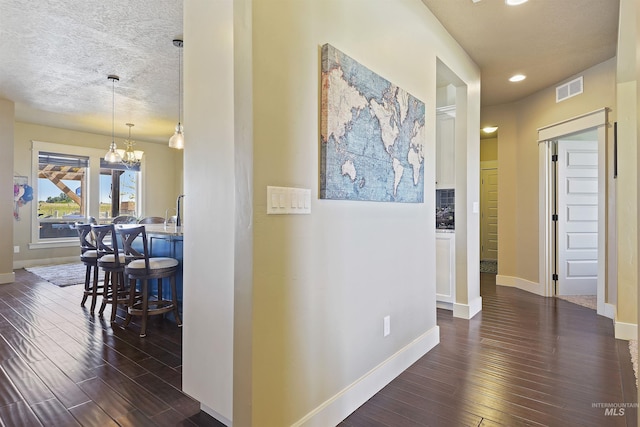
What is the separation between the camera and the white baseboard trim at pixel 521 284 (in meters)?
4.77

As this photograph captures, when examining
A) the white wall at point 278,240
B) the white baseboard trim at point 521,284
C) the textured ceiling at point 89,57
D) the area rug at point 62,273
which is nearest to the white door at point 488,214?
the white baseboard trim at point 521,284

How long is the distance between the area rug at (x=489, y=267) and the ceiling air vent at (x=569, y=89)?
333 cm

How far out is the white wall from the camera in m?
1.42

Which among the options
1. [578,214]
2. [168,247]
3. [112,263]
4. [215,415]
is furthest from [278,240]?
[578,214]

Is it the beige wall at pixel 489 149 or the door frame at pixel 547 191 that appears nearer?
the door frame at pixel 547 191

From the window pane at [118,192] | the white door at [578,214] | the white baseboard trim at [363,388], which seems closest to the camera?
the white baseboard trim at [363,388]

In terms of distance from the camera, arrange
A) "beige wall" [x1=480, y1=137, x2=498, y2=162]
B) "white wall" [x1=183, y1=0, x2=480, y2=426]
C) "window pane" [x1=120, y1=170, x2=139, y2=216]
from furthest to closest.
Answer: "window pane" [x1=120, y1=170, x2=139, y2=216] < "beige wall" [x1=480, y1=137, x2=498, y2=162] < "white wall" [x1=183, y1=0, x2=480, y2=426]

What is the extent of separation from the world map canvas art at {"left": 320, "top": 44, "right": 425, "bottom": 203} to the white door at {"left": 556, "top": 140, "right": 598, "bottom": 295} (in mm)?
3313

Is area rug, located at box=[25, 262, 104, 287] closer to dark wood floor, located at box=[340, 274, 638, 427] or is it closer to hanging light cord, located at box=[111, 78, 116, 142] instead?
hanging light cord, located at box=[111, 78, 116, 142]

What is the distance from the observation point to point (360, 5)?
6.63 ft

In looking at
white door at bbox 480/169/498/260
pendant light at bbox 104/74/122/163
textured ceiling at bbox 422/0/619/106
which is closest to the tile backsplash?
textured ceiling at bbox 422/0/619/106

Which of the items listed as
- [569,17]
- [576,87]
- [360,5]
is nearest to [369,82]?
[360,5]

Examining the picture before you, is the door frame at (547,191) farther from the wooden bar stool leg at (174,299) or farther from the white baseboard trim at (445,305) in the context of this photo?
the wooden bar stool leg at (174,299)

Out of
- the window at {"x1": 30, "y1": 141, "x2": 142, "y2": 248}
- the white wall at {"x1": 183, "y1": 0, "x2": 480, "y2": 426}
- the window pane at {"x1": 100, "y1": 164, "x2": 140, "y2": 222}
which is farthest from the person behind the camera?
the window pane at {"x1": 100, "y1": 164, "x2": 140, "y2": 222}
